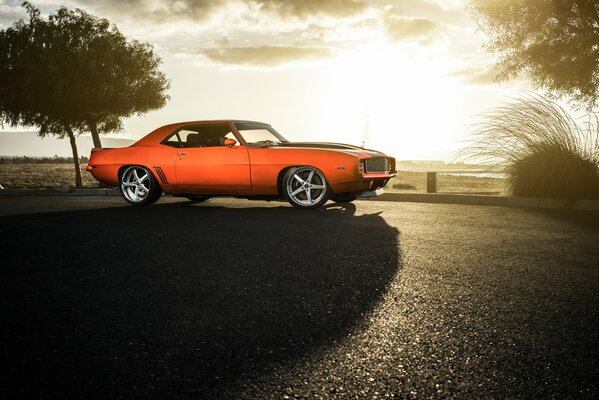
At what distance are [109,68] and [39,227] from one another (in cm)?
1377

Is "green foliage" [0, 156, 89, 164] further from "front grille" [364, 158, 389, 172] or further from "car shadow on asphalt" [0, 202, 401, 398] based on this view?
"car shadow on asphalt" [0, 202, 401, 398]

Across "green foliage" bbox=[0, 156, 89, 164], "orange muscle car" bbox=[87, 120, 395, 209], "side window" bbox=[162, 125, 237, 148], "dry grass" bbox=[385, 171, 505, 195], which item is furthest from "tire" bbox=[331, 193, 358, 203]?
"green foliage" bbox=[0, 156, 89, 164]

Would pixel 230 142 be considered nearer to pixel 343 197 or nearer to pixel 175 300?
pixel 343 197

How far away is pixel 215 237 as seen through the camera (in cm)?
603

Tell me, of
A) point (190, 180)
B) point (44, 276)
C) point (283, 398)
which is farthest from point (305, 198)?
point (283, 398)

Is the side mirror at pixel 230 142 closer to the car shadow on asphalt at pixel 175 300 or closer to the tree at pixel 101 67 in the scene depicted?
the car shadow on asphalt at pixel 175 300

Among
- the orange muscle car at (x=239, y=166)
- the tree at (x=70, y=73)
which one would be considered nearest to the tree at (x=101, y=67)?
the tree at (x=70, y=73)

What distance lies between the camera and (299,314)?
3.18 meters

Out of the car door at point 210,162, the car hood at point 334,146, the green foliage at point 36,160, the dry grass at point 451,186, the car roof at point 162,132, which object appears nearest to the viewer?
the car hood at point 334,146

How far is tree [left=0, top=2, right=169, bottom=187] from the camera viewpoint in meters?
18.6

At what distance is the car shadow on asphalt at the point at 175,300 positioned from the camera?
237 cm

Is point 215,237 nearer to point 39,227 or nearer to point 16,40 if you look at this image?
point 39,227

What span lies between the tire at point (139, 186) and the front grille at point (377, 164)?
3.88 meters

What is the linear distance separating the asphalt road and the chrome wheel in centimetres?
212
